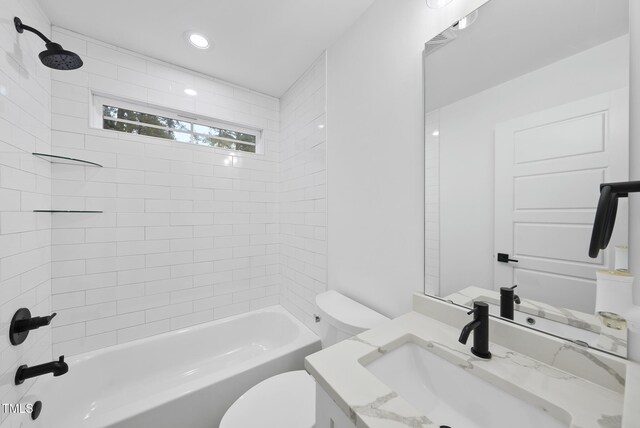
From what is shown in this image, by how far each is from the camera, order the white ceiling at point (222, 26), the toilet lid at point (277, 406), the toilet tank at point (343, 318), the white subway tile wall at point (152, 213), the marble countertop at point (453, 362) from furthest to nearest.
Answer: the white subway tile wall at point (152, 213) < the white ceiling at point (222, 26) < the toilet tank at point (343, 318) < the toilet lid at point (277, 406) < the marble countertop at point (453, 362)

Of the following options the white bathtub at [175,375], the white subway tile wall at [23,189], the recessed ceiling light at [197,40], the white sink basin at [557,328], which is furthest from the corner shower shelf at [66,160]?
the white sink basin at [557,328]

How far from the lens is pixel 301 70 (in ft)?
6.57

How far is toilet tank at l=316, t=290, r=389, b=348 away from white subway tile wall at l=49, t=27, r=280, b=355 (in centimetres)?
66

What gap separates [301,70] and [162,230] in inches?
68.7

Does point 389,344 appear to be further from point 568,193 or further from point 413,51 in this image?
point 413,51

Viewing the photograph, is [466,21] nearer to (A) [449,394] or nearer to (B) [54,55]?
A: (A) [449,394]

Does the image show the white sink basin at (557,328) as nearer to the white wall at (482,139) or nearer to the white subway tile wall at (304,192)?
the white wall at (482,139)

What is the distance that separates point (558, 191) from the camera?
29.1 inches

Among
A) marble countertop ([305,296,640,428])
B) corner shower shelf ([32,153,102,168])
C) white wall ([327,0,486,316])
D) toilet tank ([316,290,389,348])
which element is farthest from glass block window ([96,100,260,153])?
marble countertop ([305,296,640,428])

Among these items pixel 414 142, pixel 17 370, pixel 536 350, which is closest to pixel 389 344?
pixel 536 350

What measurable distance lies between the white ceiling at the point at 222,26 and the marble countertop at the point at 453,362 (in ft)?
5.76

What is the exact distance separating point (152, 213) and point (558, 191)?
2345mm

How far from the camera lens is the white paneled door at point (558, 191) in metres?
0.66

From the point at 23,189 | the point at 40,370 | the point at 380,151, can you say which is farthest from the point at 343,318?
the point at 23,189
